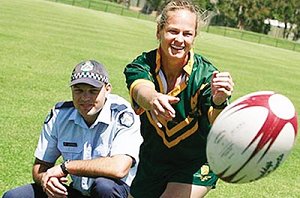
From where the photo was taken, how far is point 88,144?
517cm

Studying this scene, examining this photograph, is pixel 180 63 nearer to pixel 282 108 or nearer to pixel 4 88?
pixel 282 108

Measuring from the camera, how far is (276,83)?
74.0 feet

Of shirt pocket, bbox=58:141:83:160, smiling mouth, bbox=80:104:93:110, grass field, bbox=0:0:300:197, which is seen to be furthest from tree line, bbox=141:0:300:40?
smiling mouth, bbox=80:104:93:110

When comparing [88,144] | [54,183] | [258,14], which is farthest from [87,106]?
[258,14]

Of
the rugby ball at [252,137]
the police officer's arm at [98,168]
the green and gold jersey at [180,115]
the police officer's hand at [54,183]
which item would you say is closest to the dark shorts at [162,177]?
the green and gold jersey at [180,115]

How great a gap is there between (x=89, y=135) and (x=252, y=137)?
1514 mm

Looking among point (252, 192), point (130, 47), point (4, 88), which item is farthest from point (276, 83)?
point (252, 192)

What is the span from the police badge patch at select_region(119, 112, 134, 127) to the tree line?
273 ft

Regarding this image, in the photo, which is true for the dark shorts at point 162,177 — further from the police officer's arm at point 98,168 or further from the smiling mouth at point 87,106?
the smiling mouth at point 87,106

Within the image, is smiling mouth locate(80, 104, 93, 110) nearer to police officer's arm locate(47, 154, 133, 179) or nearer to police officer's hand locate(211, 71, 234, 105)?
police officer's arm locate(47, 154, 133, 179)

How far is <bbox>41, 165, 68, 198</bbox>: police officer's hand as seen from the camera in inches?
195

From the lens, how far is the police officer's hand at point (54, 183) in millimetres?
4949

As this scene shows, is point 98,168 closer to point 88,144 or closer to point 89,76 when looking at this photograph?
point 88,144

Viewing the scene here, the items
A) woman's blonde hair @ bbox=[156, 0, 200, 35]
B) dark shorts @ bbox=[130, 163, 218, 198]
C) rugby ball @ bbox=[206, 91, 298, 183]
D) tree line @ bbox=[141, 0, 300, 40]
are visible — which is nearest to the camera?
rugby ball @ bbox=[206, 91, 298, 183]
